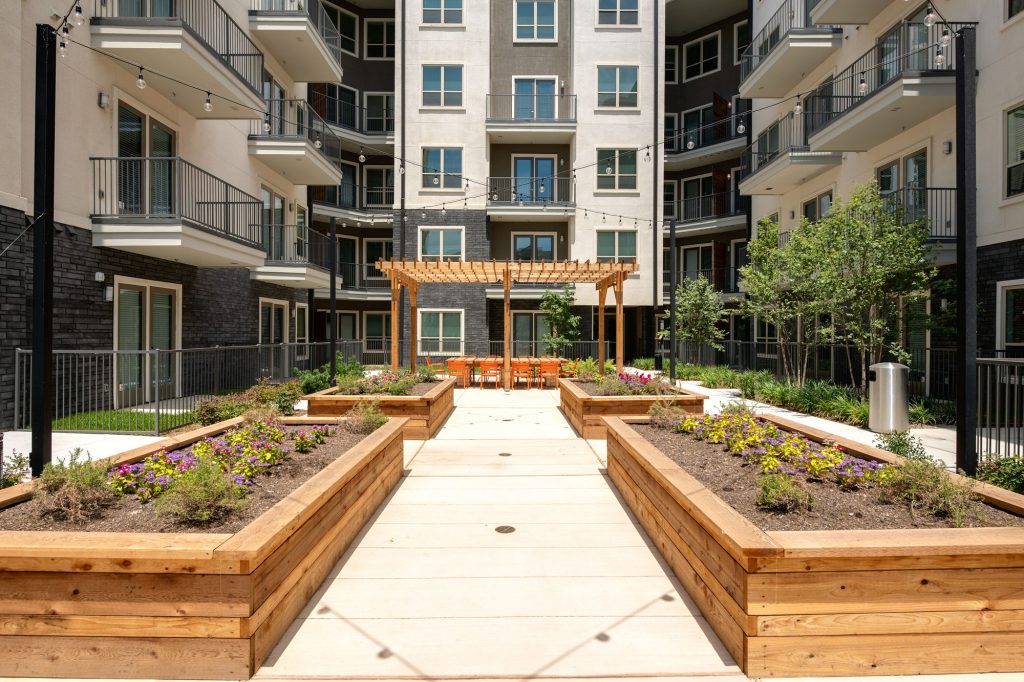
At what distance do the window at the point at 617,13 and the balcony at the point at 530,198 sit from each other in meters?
6.61

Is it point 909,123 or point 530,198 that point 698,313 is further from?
point 909,123

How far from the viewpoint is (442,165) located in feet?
78.4

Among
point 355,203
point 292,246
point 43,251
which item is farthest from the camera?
point 355,203

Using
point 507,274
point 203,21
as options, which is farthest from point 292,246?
point 507,274

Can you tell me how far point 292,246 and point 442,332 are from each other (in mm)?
7277

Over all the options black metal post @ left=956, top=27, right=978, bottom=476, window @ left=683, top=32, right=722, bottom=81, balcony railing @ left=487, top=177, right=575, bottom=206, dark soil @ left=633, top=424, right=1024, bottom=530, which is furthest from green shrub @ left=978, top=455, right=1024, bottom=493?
window @ left=683, top=32, right=722, bottom=81

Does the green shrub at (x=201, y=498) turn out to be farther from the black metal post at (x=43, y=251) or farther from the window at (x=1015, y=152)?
the window at (x=1015, y=152)

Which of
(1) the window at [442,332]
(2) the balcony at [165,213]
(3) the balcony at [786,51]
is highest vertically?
(3) the balcony at [786,51]

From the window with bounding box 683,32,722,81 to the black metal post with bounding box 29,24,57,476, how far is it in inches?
1059

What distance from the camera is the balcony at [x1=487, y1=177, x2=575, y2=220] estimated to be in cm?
2344

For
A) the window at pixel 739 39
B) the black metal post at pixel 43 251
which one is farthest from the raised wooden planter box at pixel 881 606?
the window at pixel 739 39

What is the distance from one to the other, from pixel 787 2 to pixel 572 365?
14266 millimetres

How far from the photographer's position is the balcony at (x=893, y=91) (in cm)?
1212

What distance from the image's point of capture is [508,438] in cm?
938
